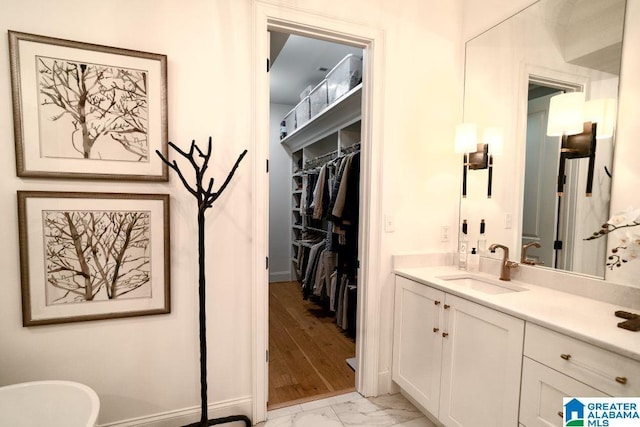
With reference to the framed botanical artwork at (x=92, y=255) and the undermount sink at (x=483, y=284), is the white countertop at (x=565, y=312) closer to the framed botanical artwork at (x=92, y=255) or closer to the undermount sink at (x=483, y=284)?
the undermount sink at (x=483, y=284)

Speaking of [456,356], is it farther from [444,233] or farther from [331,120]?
[331,120]

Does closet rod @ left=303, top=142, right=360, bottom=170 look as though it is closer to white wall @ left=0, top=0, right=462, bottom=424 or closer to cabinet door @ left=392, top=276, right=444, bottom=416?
white wall @ left=0, top=0, right=462, bottom=424

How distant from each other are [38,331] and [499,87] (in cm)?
305

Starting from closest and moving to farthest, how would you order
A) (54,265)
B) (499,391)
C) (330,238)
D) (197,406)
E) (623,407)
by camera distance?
(623,407), (499,391), (54,265), (197,406), (330,238)

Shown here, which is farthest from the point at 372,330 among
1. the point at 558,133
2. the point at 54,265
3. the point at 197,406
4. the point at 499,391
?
the point at 54,265

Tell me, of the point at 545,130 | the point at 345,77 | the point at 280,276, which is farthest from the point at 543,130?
the point at 280,276

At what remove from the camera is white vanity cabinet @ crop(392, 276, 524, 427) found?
1327 mm

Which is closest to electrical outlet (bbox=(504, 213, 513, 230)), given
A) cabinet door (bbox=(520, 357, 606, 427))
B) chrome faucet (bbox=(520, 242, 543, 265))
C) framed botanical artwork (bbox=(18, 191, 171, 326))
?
chrome faucet (bbox=(520, 242, 543, 265))

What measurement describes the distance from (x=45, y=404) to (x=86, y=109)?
4.45 feet

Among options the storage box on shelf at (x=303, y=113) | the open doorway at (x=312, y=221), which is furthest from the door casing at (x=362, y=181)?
the storage box on shelf at (x=303, y=113)

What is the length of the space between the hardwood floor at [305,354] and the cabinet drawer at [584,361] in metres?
1.39

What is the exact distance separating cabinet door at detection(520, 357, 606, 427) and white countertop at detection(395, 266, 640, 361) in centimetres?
18

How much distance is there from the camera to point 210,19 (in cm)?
167

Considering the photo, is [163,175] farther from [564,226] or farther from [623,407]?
[564,226]
